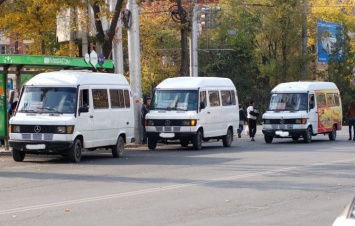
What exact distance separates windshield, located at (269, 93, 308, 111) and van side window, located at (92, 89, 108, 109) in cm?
1151

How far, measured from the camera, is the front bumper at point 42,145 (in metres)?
23.4

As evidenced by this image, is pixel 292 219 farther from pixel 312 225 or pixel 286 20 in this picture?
pixel 286 20

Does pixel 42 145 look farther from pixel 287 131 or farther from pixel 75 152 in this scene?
pixel 287 131

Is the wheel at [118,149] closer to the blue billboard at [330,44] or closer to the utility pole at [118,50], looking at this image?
the utility pole at [118,50]

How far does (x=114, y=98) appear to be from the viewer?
86.9ft

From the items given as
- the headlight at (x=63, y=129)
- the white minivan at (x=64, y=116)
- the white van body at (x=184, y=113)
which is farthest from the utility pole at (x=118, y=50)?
the headlight at (x=63, y=129)

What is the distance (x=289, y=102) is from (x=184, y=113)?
23.5 ft

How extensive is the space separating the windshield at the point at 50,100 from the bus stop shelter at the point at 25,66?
2.70 meters

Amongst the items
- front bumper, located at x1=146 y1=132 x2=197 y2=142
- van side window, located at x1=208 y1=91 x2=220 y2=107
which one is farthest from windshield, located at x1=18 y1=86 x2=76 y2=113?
van side window, located at x1=208 y1=91 x2=220 y2=107

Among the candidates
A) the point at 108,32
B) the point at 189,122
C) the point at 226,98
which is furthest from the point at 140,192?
the point at 226,98

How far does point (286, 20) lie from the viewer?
194 feet

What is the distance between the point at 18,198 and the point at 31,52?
28441mm

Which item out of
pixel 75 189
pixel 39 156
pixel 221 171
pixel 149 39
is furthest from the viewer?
pixel 149 39

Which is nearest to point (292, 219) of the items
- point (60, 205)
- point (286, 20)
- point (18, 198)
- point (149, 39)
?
point (60, 205)
